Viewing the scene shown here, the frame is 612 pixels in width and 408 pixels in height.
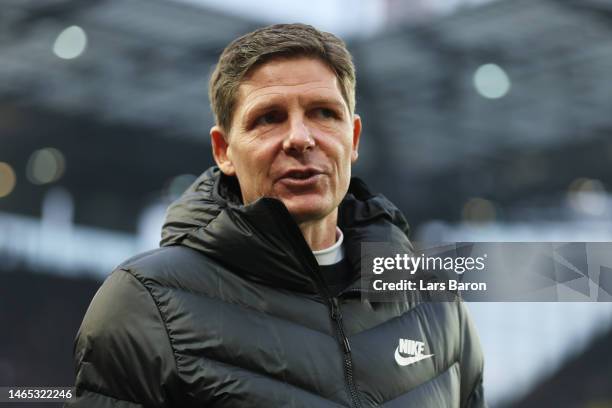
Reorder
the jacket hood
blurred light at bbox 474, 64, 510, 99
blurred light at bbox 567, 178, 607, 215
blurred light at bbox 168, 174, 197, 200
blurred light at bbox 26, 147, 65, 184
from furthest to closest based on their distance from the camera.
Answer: blurred light at bbox 168, 174, 197, 200, blurred light at bbox 567, 178, 607, 215, blurred light at bbox 26, 147, 65, 184, blurred light at bbox 474, 64, 510, 99, the jacket hood

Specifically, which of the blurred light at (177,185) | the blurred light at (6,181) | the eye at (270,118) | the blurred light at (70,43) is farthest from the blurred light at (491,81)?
the eye at (270,118)

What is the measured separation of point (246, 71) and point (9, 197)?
52.0 feet

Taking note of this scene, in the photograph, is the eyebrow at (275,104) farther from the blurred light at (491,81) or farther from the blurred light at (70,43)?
the blurred light at (491,81)

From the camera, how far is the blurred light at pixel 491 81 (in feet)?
46.1

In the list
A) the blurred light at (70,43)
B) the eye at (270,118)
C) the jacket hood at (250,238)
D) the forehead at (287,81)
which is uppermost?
the blurred light at (70,43)

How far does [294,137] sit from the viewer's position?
4.31 ft

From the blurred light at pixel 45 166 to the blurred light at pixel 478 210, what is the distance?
7743mm

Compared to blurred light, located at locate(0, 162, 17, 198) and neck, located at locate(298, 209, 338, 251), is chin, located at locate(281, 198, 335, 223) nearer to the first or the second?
neck, located at locate(298, 209, 338, 251)

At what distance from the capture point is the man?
118cm

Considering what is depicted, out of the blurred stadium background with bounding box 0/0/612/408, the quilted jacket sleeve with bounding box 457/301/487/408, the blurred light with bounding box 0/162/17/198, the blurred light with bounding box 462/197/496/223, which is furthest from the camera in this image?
the blurred light with bounding box 462/197/496/223

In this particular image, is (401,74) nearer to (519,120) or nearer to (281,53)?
(519,120)

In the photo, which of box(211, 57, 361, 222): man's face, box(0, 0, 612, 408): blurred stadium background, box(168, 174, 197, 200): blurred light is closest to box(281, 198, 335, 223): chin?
box(211, 57, 361, 222): man's face

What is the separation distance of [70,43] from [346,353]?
12.6 m

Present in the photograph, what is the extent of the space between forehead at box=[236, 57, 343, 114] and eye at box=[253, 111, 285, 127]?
0.08 feet
